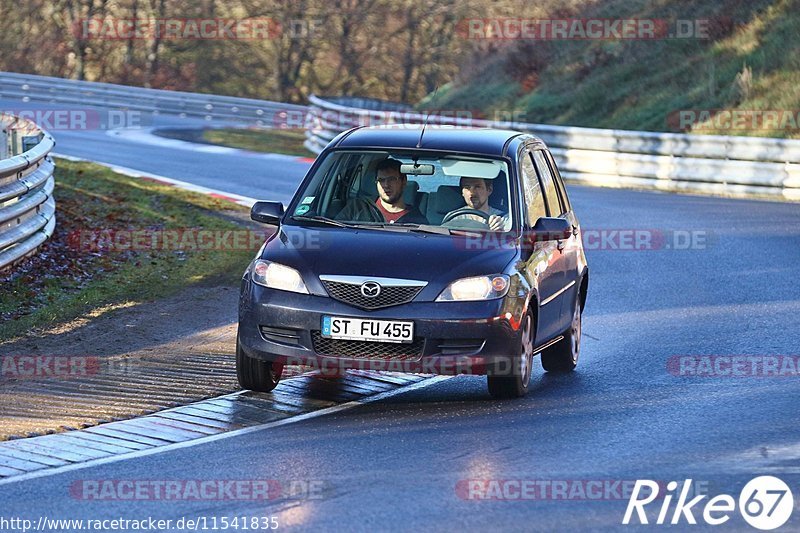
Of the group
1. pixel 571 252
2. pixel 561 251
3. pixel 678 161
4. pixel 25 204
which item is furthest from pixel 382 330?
pixel 678 161

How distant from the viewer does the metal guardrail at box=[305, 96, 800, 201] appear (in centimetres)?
2464

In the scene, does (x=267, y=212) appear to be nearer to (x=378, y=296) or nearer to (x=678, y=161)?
(x=378, y=296)

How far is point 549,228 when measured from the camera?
9852 mm

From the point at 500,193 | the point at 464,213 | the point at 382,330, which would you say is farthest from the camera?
the point at 500,193

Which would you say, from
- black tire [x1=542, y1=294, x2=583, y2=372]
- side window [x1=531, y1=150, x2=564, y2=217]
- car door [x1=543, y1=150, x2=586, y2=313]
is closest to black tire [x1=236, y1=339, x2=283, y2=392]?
black tire [x1=542, y1=294, x2=583, y2=372]

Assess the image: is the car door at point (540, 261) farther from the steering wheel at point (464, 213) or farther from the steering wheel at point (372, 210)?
the steering wheel at point (372, 210)

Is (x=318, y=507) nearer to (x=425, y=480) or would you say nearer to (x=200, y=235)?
(x=425, y=480)

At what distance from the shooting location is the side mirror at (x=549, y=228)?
9.85 m

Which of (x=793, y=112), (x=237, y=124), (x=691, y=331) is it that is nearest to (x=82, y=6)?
(x=237, y=124)

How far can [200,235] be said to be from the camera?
57.7 ft

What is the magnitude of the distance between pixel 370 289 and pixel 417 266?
35 cm

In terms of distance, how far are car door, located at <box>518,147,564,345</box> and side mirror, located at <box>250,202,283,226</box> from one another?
170 centimetres

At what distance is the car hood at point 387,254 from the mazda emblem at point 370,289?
76 millimetres

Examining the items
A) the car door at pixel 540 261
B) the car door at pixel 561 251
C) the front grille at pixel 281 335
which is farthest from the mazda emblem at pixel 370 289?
the car door at pixel 561 251
